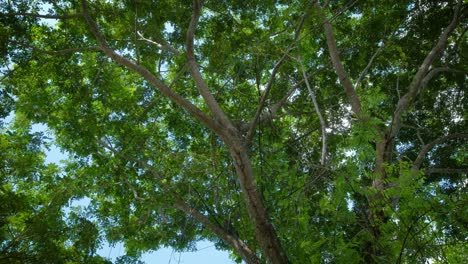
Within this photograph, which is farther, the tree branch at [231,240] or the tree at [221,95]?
the tree at [221,95]

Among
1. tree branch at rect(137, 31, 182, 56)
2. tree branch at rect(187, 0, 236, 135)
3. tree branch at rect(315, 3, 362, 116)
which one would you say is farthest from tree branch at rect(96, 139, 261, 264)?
tree branch at rect(315, 3, 362, 116)

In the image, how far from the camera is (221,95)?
8000 millimetres

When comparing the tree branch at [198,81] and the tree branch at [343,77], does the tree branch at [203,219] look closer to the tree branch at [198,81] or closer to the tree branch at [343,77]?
the tree branch at [198,81]

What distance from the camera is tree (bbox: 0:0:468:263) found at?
227 inches

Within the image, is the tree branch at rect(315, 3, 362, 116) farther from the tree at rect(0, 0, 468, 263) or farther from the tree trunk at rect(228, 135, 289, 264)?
the tree trunk at rect(228, 135, 289, 264)

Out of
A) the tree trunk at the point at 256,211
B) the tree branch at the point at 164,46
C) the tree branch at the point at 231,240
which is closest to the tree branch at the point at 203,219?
the tree branch at the point at 231,240

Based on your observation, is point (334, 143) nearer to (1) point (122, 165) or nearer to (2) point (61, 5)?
(1) point (122, 165)

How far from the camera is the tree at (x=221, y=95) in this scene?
577 centimetres

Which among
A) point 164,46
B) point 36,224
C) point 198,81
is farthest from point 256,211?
point 164,46

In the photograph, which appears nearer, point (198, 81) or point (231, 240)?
point (198, 81)

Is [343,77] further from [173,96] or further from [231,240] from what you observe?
[231,240]

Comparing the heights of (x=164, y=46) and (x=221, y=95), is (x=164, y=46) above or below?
above

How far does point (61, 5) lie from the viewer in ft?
23.4

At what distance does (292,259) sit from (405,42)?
5.10 meters
